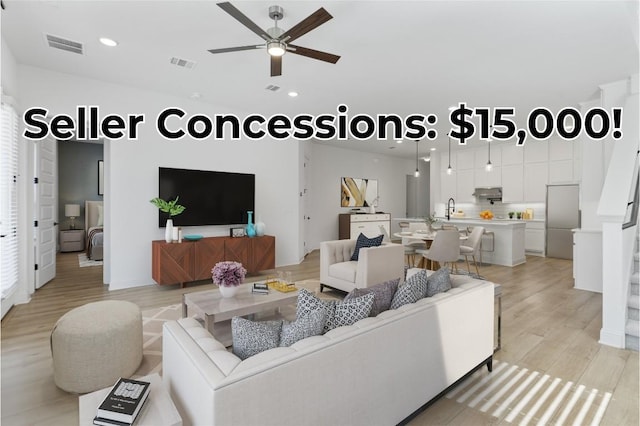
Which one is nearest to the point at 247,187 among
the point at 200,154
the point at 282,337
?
the point at 200,154

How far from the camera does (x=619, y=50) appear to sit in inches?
135

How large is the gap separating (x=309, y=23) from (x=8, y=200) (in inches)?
154

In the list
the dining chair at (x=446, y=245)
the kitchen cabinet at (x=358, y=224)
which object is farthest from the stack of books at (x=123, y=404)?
the kitchen cabinet at (x=358, y=224)

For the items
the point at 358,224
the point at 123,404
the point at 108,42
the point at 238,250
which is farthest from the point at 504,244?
the point at 108,42

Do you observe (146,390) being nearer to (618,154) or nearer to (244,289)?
(244,289)

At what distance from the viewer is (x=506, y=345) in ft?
9.68

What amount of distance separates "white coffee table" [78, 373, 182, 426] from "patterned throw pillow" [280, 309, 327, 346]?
50 centimetres

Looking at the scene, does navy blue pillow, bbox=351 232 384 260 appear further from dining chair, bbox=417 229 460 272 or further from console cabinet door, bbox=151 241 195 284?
console cabinet door, bbox=151 241 195 284

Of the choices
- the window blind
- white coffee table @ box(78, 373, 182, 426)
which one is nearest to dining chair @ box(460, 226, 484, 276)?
white coffee table @ box(78, 373, 182, 426)

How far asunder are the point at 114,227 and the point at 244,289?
8.63 feet

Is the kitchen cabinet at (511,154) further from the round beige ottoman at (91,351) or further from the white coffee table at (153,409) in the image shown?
the white coffee table at (153,409)

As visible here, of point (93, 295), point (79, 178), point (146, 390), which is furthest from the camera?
point (79, 178)

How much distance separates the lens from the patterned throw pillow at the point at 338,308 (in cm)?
166

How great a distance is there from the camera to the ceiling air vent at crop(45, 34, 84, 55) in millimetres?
3377
